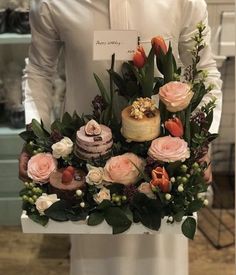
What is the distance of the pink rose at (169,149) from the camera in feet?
3.88

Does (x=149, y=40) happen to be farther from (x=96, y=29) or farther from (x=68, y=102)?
(x=68, y=102)

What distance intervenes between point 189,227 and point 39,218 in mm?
334

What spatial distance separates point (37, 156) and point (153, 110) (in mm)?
290

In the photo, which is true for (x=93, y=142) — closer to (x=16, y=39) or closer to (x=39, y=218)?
(x=39, y=218)

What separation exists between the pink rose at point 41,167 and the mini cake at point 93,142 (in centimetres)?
7

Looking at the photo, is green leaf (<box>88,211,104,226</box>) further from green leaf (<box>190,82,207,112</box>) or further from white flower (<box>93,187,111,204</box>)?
green leaf (<box>190,82,207,112</box>)

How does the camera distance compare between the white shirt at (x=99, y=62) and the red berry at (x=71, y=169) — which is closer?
the red berry at (x=71, y=169)

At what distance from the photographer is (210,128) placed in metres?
1.40

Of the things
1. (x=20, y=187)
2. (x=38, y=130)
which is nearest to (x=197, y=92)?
(x=38, y=130)

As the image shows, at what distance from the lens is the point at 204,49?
144 centimetres

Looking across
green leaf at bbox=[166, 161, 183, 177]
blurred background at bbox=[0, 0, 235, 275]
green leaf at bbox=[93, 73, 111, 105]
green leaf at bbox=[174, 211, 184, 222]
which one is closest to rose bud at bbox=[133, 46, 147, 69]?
green leaf at bbox=[93, 73, 111, 105]

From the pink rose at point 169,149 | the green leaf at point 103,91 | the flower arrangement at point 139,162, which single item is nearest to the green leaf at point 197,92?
the flower arrangement at point 139,162

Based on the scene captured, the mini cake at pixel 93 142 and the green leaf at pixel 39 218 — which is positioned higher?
the mini cake at pixel 93 142

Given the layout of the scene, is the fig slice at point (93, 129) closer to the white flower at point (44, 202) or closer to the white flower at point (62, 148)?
the white flower at point (62, 148)
